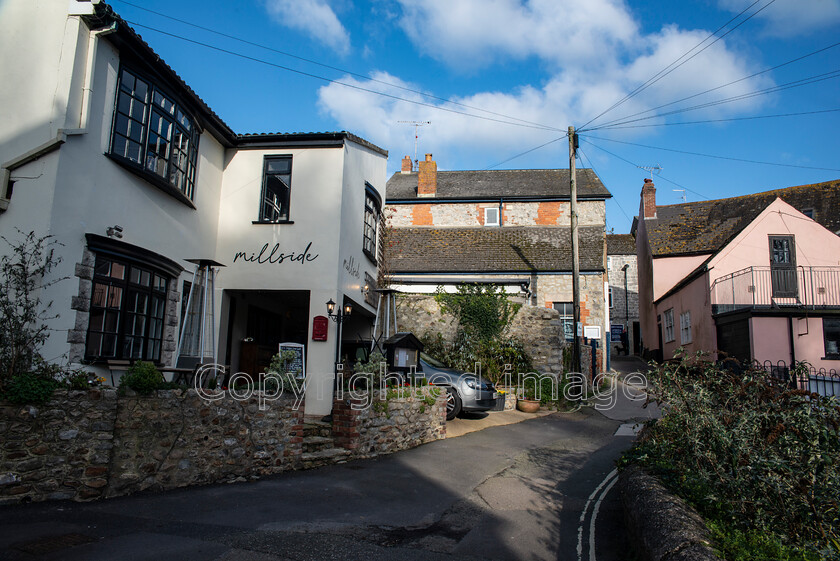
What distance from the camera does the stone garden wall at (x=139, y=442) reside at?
6801 mm

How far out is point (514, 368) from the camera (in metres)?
17.3

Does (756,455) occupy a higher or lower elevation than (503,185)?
lower

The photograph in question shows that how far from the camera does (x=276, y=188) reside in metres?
13.2

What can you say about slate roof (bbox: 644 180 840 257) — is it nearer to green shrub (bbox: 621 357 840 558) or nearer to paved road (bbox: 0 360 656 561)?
paved road (bbox: 0 360 656 561)

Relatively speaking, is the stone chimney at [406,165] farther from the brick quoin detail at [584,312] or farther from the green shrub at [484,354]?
the green shrub at [484,354]

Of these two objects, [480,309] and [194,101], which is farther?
[480,309]

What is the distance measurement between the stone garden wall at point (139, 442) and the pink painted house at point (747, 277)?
15853 millimetres

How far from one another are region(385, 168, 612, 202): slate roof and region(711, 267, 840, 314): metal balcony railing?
773cm

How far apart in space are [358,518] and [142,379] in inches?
136

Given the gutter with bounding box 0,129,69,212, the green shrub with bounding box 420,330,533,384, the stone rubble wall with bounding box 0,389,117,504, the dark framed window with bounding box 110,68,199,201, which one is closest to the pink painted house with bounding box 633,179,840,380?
the green shrub with bounding box 420,330,533,384

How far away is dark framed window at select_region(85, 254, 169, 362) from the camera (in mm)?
8832

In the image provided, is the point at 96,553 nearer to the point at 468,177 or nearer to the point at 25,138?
the point at 25,138

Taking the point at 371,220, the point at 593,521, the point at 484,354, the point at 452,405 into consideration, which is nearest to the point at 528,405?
the point at 484,354

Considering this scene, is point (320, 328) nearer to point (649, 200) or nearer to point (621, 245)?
point (649, 200)
